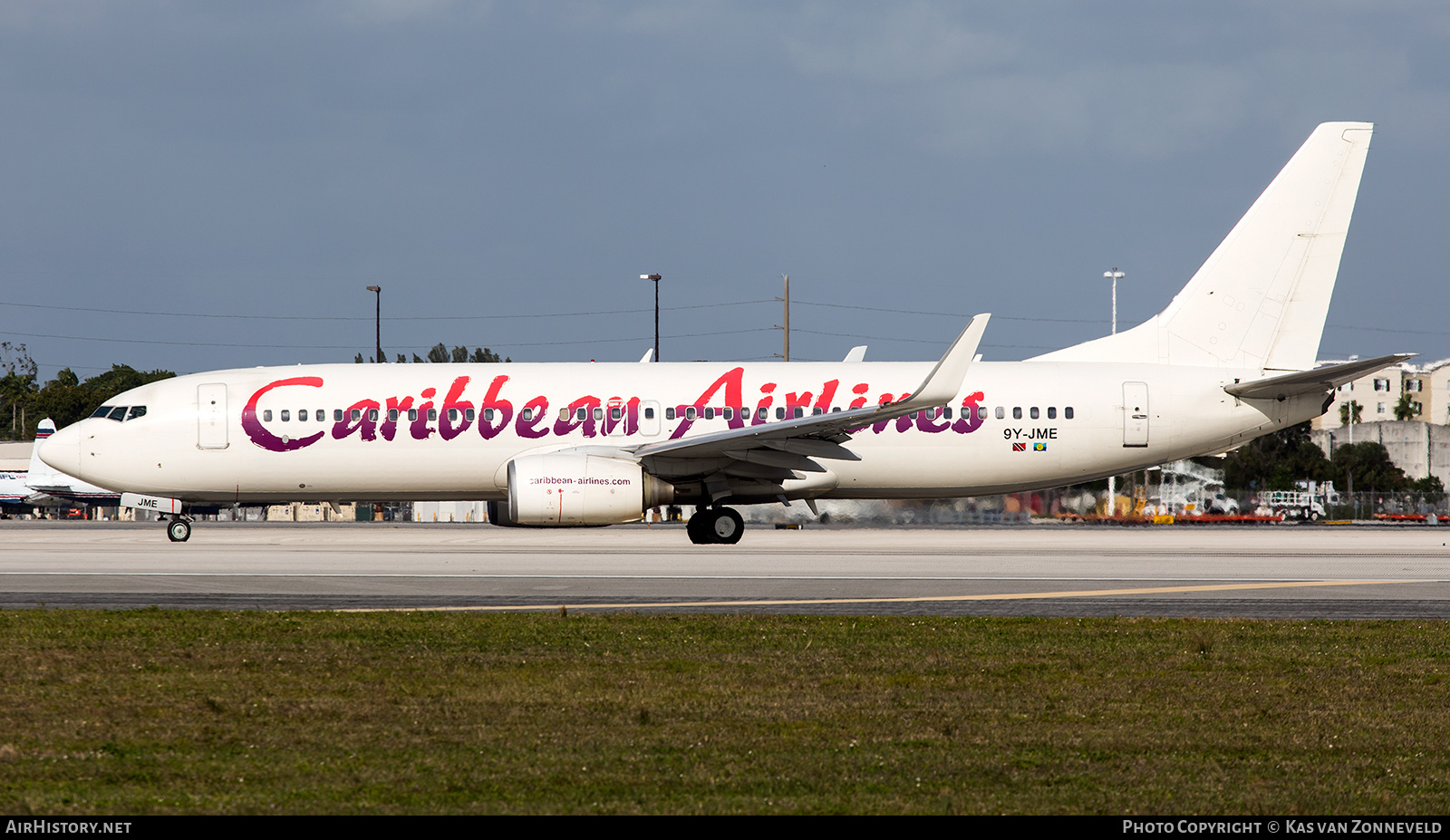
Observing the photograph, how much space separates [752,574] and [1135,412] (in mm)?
11456

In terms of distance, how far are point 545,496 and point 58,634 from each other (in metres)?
11.8

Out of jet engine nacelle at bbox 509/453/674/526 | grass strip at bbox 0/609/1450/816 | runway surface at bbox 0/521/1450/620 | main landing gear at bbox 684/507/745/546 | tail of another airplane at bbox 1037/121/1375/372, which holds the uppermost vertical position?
tail of another airplane at bbox 1037/121/1375/372

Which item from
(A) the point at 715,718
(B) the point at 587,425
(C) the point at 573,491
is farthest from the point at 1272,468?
(A) the point at 715,718

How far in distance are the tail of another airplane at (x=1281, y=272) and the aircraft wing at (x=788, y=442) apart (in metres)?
6.64

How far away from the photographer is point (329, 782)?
18.9 ft

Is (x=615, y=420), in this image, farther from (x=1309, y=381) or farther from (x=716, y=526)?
(x=1309, y=381)

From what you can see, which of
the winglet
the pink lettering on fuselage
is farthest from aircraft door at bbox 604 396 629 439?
the winglet

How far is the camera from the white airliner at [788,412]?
80.9 feet

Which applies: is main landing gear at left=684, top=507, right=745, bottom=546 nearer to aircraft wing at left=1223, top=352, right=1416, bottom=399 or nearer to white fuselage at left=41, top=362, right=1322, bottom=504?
white fuselage at left=41, top=362, right=1322, bottom=504

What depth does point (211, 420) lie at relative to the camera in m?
25.0

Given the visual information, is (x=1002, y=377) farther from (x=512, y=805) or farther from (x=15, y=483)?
(x=15, y=483)

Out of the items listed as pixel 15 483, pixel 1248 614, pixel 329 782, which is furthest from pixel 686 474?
pixel 15 483

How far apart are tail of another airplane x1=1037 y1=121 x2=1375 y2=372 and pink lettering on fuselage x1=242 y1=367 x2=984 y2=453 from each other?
5131 mm

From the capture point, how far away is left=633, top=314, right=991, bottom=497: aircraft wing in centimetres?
2145
